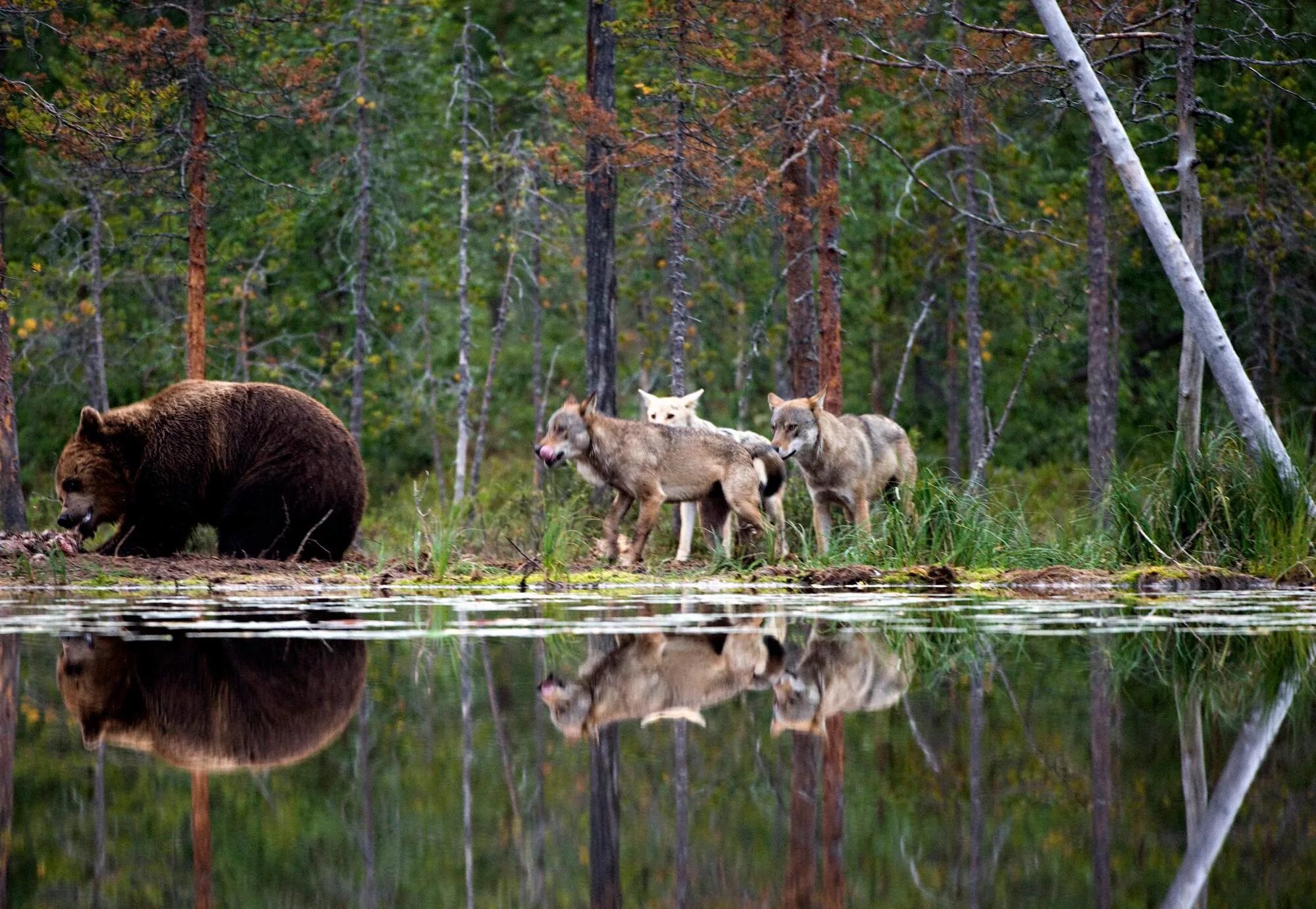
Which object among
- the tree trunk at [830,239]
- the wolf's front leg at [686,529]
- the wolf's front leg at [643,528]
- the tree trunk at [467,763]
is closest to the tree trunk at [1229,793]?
the tree trunk at [467,763]

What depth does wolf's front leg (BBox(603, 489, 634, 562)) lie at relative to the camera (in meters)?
14.8

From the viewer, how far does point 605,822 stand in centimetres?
464

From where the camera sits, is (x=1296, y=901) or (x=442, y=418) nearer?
(x=1296, y=901)

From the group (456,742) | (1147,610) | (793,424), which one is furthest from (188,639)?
(793,424)

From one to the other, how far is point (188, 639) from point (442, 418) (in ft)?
95.4

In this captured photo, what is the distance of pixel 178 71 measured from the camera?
2039 centimetres

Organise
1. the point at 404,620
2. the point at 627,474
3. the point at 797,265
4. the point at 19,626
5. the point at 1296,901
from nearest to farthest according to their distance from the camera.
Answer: the point at 1296,901, the point at 19,626, the point at 404,620, the point at 627,474, the point at 797,265

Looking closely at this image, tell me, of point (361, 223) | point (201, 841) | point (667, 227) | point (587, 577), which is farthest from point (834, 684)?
point (361, 223)

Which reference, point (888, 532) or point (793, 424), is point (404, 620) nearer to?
point (888, 532)

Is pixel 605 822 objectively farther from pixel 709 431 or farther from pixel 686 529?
pixel 686 529

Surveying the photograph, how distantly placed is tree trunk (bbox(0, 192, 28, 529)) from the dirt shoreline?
3801 mm

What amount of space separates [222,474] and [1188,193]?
10.2 metres

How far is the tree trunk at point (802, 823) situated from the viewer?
4008mm

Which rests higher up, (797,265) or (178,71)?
(178,71)
